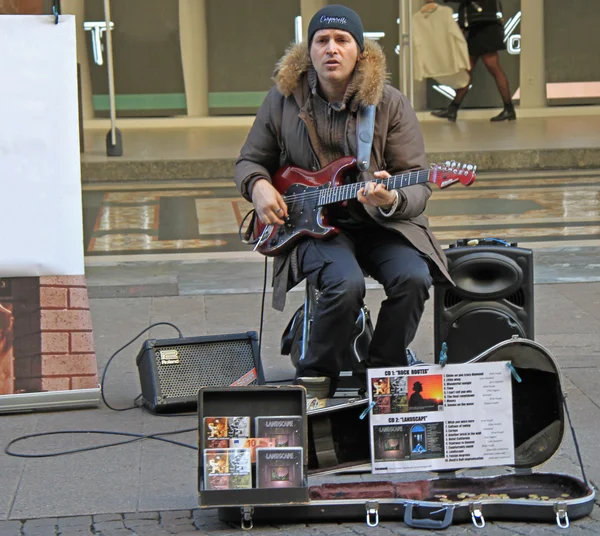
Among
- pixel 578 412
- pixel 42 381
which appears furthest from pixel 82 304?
pixel 578 412

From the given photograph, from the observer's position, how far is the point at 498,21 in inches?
524

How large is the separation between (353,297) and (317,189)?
0.48 m

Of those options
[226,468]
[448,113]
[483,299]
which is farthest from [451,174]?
[448,113]

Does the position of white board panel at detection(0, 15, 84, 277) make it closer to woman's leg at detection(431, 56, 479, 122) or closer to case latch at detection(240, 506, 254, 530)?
case latch at detection(240, 506, 254, 530)

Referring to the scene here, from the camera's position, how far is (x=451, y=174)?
4312mm

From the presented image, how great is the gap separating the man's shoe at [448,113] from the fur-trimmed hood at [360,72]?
368 inches

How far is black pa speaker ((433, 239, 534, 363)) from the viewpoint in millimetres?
4719

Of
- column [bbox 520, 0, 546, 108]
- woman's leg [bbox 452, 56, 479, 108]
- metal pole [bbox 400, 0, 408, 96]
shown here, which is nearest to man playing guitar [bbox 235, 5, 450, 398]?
metal pole [bbox 400, 0, 408, 96]

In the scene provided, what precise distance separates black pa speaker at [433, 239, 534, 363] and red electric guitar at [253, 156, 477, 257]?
46 cm

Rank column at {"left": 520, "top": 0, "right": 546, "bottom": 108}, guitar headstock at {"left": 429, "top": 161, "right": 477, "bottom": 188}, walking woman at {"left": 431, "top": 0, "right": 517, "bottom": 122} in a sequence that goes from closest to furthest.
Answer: guitar headstock at {"left": 429, "top": 161, "right": 477, "bottom": 188}
walking woman at {"left": 431, "top": 0, "right": 517, "bottom": 122}
column at {"left": 520, "top": 0, "right": 546, "bottom": 108}

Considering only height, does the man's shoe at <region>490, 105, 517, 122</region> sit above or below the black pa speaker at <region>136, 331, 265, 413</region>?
above

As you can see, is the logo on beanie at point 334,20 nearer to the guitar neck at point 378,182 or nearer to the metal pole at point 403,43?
the guitar neck at point 378,182

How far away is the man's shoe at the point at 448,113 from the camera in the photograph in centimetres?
1386

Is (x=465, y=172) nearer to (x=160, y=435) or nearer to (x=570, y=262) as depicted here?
(x=160, y=435)
